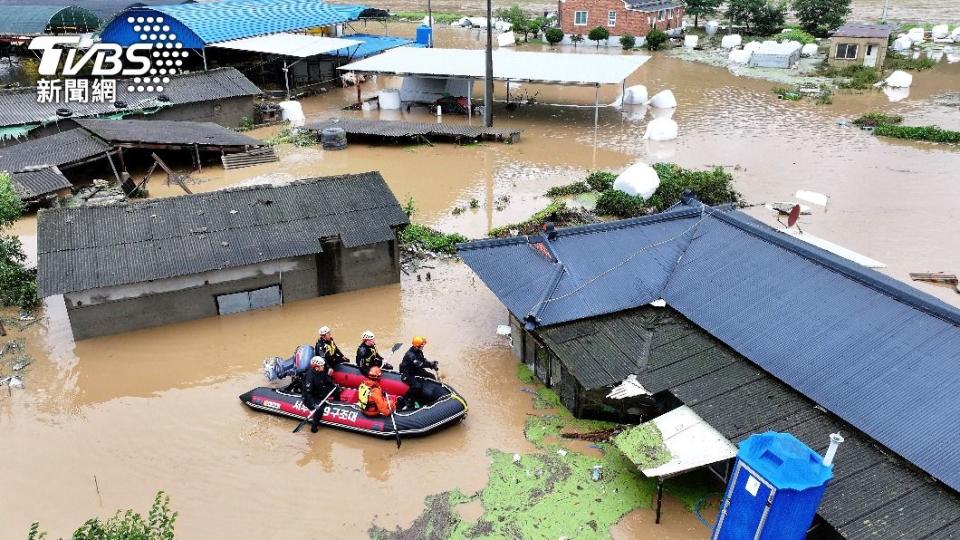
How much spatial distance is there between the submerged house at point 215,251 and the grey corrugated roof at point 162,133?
8887 mm

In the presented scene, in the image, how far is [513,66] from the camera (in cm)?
3188

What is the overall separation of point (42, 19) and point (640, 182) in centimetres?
4000

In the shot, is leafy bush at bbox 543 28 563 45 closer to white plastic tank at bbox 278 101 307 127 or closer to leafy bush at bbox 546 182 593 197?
white plastic tank at bbox 278 101 307 127

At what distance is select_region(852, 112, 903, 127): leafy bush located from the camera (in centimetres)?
3065

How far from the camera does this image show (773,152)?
27422mm

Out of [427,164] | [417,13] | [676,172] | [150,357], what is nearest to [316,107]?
[427,164]

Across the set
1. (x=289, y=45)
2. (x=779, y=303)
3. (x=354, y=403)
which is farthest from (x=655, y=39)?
(x=354, y=403)

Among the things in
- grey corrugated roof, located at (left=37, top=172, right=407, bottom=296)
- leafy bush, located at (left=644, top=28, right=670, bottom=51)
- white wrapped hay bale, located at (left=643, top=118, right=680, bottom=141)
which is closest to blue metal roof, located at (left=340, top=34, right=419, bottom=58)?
leafy bush, located at (left=644, top=28, right=670, bottom=51)

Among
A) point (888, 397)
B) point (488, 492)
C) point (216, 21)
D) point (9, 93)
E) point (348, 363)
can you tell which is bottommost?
point (488, 492)

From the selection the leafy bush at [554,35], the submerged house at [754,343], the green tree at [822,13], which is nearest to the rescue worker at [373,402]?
the submerged house at [754,343]

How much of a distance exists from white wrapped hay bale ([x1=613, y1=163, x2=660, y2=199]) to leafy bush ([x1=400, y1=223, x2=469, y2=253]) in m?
5.38

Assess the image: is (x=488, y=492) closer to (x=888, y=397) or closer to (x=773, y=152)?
(x=888, y=397)

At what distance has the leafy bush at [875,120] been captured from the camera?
3065 centimetres

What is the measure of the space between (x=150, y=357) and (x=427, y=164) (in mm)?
13895
